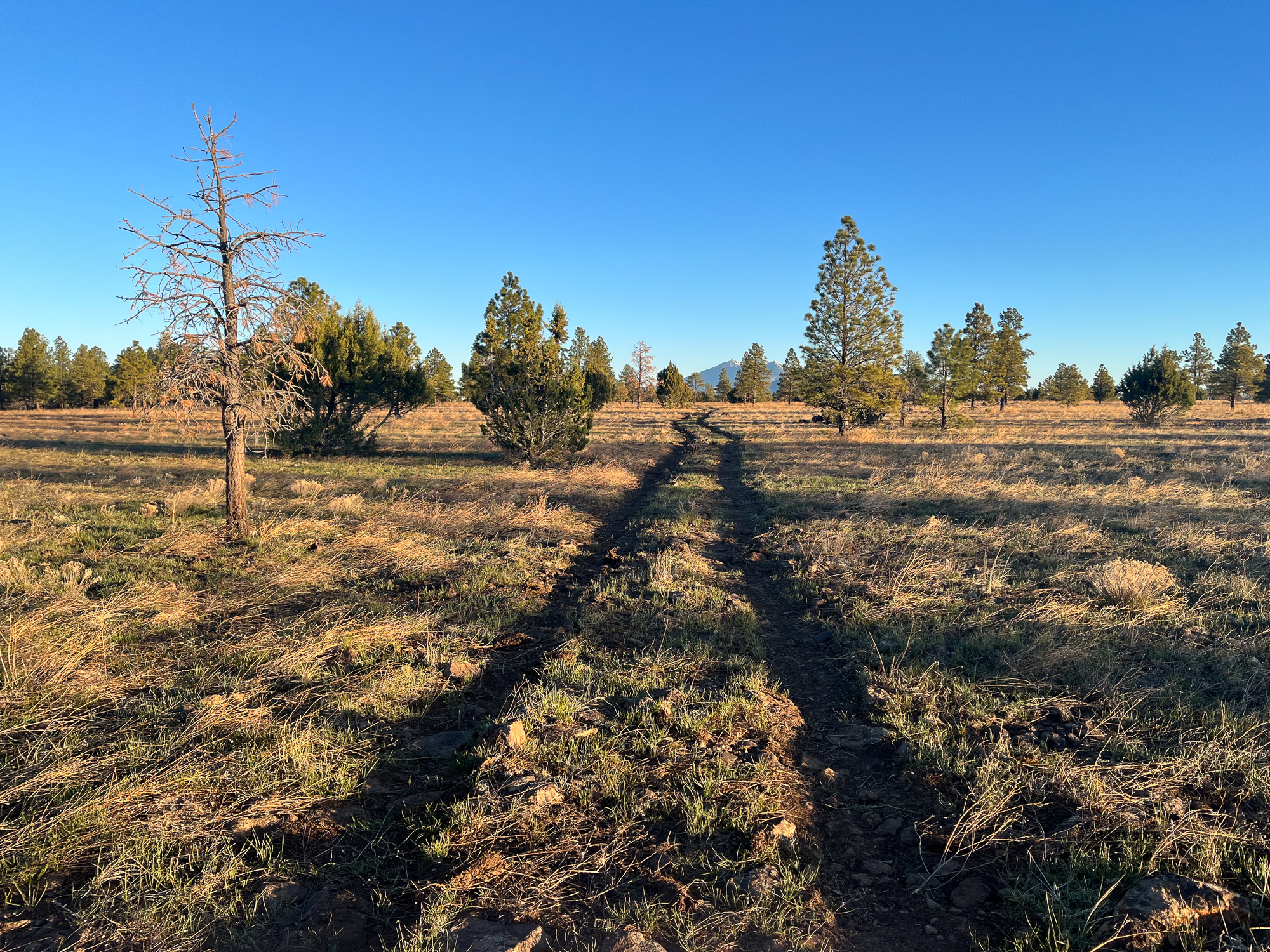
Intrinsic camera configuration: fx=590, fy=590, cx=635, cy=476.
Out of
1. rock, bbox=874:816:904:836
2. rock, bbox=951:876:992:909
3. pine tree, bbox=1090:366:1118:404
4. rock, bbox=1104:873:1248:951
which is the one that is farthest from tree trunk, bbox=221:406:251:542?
pine tree, bbox=1090:366:1118:404

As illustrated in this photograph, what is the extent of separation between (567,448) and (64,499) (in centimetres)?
1247

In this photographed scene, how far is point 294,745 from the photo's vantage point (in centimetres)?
386

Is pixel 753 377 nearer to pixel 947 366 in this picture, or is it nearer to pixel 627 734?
pixel 947 366

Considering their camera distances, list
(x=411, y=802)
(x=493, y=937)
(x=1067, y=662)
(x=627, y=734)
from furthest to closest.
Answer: (x=1067, y=662)
(x=627, y=734)
(x=411, y=802)
(x=493, y=937)

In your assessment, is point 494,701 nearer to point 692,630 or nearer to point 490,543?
point 692,630

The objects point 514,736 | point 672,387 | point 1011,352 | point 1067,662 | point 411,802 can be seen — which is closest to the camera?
point 411,802

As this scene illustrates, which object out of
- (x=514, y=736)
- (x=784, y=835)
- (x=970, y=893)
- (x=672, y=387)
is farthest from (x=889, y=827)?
(x=672, y=387)

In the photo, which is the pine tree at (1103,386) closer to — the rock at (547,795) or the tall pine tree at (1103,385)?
Answer: the tall pine tree at (1103,385)

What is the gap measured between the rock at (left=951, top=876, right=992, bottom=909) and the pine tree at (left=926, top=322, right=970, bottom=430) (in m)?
36.4

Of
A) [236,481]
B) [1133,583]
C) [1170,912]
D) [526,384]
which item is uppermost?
[526,384]

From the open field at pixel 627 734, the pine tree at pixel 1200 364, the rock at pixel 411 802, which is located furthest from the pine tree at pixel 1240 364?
the rock at pixel 411 802

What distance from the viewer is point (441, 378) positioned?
71.6 m

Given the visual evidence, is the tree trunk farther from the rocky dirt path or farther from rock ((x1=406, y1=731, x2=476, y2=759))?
the rocky dirt path

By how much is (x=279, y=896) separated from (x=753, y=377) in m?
85.0
